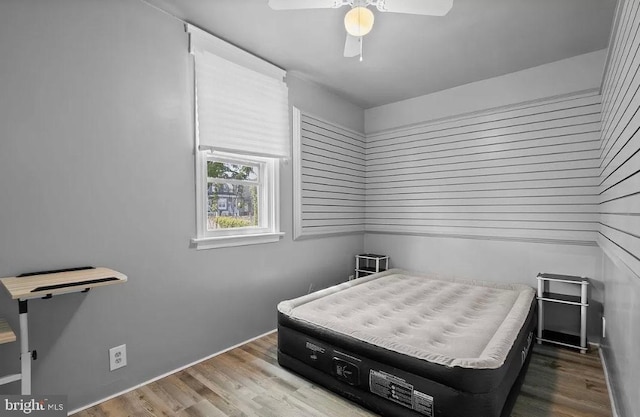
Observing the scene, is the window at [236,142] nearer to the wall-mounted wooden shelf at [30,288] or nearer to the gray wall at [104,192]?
the gray wall at [104,192]

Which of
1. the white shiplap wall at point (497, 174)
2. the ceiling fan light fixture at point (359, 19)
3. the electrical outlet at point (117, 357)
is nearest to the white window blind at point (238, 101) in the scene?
the ceiling fan light fixture at point (359, 19)

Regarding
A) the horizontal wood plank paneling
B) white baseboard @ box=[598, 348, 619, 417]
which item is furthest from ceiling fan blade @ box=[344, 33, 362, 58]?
white baseboard @ box=[598, 348, 619, 417]

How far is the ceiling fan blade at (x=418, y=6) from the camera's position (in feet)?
5.74

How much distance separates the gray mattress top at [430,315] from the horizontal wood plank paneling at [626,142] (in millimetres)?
878

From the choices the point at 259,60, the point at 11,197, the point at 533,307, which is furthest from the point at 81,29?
the point at 533,307

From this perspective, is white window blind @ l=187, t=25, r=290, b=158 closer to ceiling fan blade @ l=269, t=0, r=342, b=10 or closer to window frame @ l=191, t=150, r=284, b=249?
window frame @ l=191, t=150, r=284, b=249

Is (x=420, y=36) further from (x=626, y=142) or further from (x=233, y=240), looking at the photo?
(x=233, y=240)

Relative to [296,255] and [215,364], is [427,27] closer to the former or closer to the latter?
[296,255]

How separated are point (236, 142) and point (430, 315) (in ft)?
7.39

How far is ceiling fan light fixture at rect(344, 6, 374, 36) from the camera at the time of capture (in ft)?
5.65

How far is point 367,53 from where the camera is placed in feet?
9.71

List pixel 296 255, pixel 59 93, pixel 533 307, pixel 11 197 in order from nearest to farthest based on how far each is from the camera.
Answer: pixel 11 197, pixel 59 93, pixel 533 307, pixel 296 255

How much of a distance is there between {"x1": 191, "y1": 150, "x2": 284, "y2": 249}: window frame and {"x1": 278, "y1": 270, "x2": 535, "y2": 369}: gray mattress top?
2.48ft

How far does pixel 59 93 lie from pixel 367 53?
2454mm
